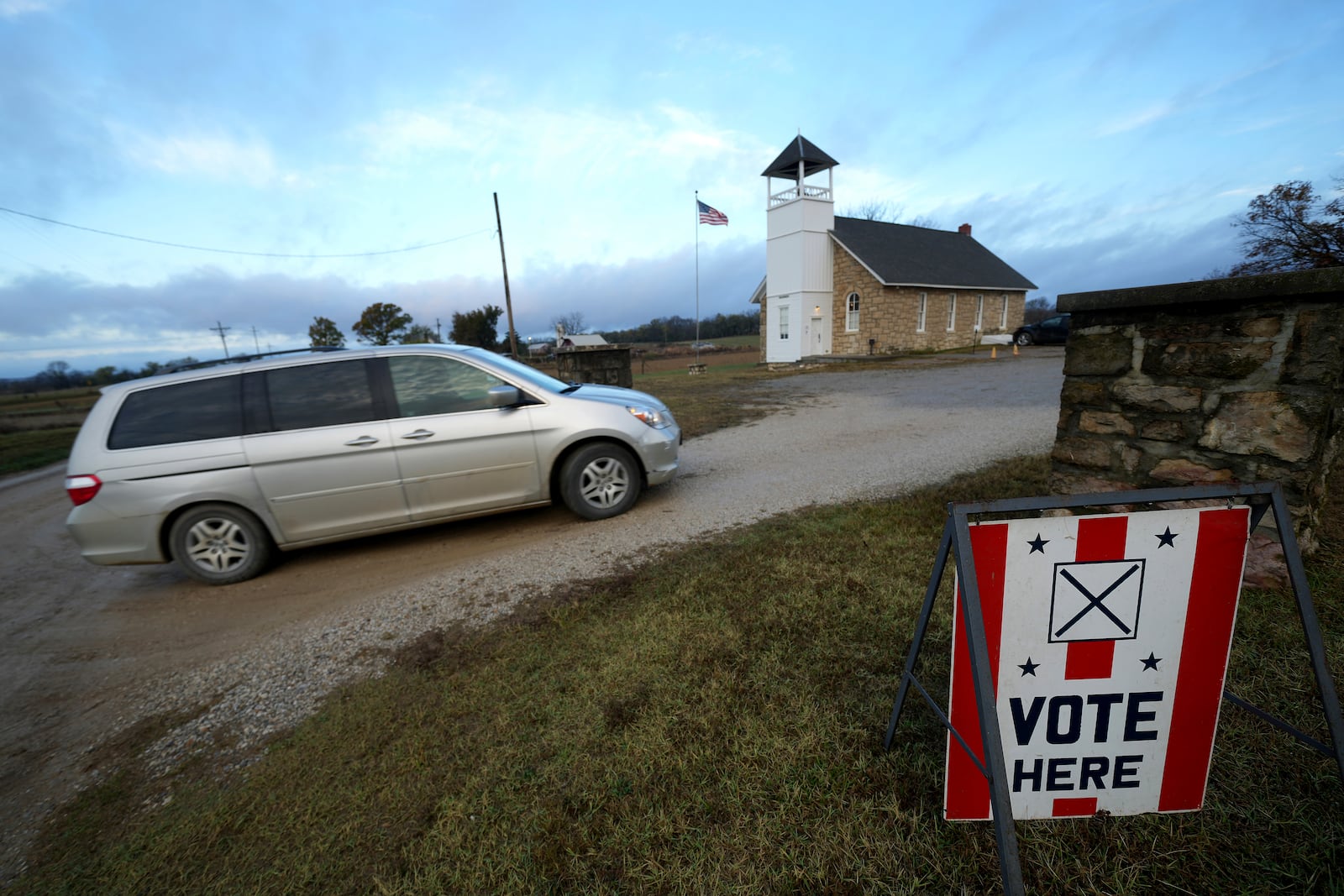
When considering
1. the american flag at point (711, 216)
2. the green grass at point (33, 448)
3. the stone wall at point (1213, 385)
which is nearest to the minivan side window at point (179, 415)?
the stone wall at point (1213, 385)

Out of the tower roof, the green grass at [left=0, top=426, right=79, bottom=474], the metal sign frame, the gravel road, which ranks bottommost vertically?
the green grass at [left=0, top=426, right=79, bottom=474]

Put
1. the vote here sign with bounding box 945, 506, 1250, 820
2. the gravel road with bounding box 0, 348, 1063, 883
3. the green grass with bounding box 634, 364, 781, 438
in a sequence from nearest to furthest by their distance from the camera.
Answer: the vote here sign with bounding box 945, 506, 1250, 820 < the gravel road with bounding box 0, 348, 1063, 883 < the green grass with bounding box 634, 364, 781, 438

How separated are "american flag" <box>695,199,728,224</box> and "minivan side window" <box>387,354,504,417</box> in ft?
75.4

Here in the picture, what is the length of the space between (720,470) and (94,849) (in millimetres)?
5369

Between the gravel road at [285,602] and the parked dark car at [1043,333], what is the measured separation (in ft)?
79.6

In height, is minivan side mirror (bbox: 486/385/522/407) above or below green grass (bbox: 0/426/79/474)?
above

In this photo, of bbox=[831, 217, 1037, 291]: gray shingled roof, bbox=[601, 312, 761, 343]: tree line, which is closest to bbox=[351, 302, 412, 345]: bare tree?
bbox=[601, 312, 761, 343]: tree line

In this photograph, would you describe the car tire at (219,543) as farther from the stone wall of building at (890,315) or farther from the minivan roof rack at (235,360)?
the stone wall of building at (890,315)

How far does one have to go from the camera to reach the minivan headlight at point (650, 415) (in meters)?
5.07

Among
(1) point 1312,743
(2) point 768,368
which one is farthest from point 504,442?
(2) point 768,368

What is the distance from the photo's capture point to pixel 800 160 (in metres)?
23.7

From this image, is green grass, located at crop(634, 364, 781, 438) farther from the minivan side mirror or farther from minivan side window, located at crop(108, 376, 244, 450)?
minivan side window, located at crop(108, 376, 244, 450)

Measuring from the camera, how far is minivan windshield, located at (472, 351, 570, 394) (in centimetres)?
481

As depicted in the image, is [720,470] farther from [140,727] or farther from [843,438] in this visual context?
[140,727]
